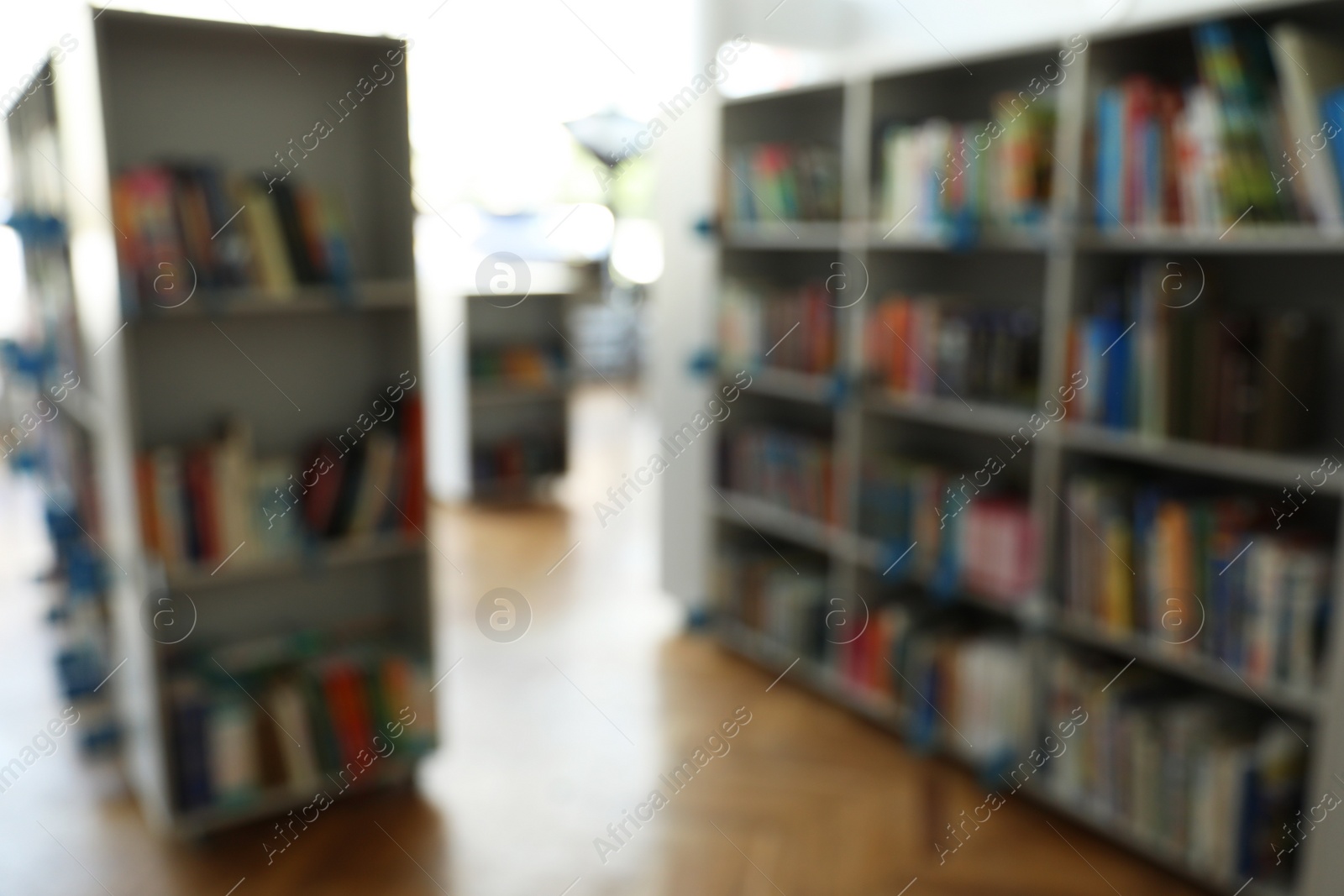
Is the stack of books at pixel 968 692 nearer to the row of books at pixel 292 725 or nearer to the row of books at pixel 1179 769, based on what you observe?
the row of books at pixel 1179 769

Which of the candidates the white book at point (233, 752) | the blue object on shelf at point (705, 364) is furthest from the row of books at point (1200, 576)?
the white book at point (233, 752)

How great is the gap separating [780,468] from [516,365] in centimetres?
300

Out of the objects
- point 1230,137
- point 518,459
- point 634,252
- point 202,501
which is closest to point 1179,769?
point 1230,137

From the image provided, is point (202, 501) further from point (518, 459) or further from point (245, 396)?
point (518, 459)

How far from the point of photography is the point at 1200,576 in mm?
2357

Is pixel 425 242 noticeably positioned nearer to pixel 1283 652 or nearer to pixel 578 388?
pixel 578 388

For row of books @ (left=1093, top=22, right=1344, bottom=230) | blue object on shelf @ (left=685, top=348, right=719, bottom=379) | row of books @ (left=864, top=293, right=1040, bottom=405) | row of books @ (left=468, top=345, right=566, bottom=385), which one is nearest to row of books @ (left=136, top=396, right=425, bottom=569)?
blue object on shelf @ (left=685, top=348, right=719, bottom=379)

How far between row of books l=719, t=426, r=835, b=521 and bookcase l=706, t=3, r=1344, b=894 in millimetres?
15

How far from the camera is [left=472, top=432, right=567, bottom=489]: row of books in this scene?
19.9 feet

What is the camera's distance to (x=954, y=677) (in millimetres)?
2986

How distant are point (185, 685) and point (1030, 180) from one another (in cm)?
257

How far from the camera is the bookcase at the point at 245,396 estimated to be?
7.68 ft

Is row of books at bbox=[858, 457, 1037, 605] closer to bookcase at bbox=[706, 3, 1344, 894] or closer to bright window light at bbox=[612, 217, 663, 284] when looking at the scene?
bookcase at bbox=[706, 3, 1344, 894]

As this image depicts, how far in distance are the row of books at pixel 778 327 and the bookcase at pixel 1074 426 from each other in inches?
0.5
